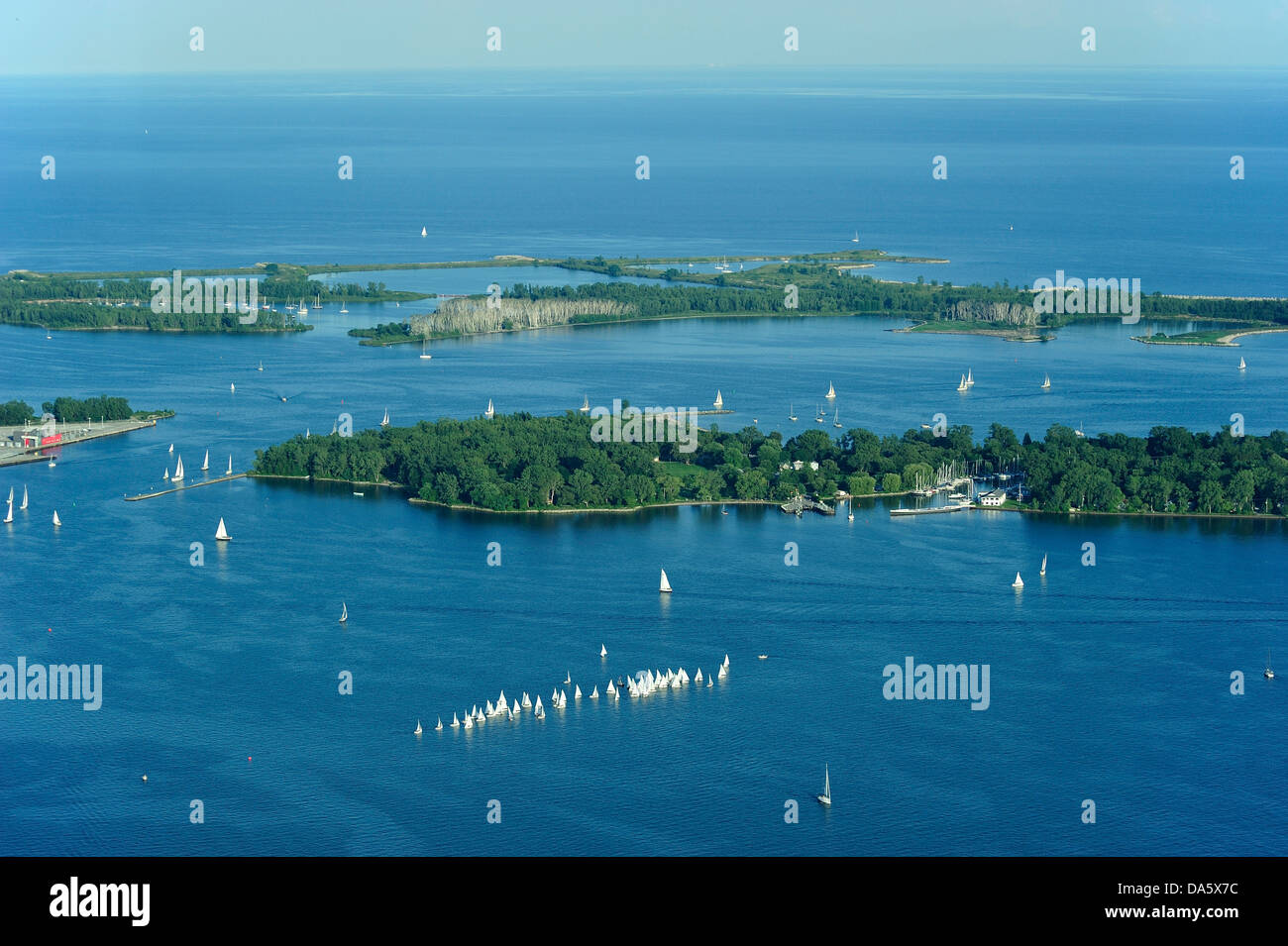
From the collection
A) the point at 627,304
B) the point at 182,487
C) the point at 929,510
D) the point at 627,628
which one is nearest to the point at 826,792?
the point at 627,628

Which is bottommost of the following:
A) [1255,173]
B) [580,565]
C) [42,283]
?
[580,565]

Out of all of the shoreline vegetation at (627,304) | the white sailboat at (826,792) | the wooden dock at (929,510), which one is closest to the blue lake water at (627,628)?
the white sailboat at (826,792)

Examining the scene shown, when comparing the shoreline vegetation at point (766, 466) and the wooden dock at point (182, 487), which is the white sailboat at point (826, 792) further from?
the wooden dock at point (182, 487)

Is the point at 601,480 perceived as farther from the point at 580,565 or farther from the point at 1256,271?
the point at 1256,271

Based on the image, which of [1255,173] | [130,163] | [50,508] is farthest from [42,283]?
[1255,173]

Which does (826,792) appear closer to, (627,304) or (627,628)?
(627,628)

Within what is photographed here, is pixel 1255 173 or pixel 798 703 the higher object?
pixel 1255 173

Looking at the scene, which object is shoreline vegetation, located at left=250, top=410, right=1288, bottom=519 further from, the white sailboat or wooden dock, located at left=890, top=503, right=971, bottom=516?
the white sailboat
